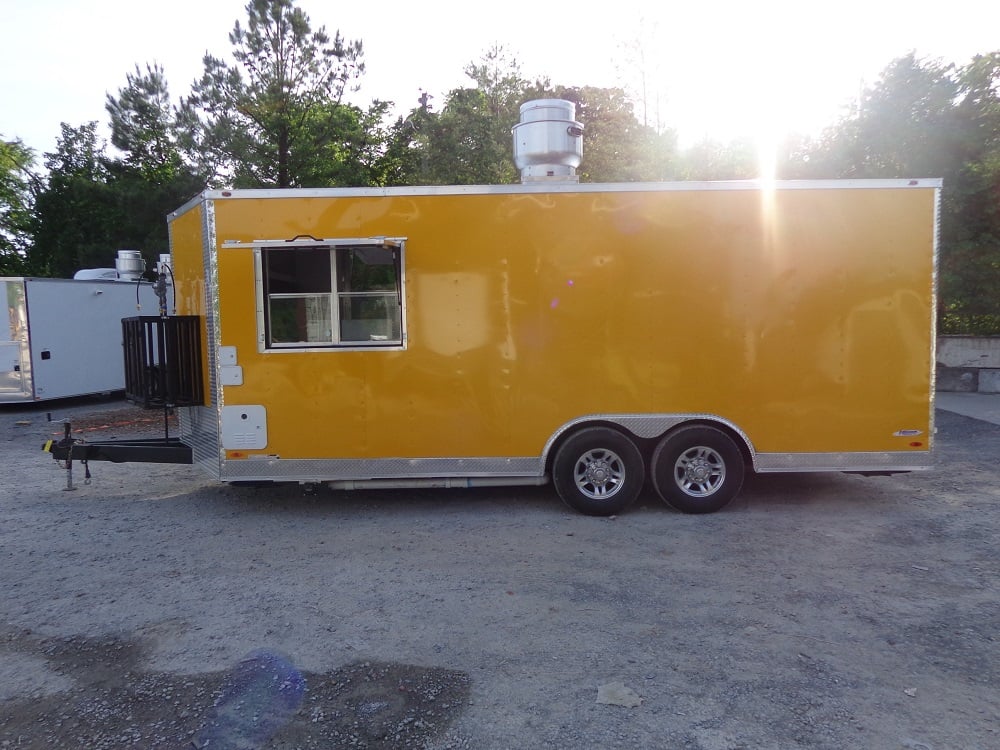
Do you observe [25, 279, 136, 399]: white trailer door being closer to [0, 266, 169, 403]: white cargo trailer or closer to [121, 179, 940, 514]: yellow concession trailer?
[0, 266, 169, 403]: white cargo trailer

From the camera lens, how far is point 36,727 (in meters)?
3.19

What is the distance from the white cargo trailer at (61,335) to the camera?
520 inches

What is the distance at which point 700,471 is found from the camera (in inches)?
249

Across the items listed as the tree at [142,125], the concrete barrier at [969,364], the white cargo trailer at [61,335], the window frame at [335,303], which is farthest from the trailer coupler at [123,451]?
the tree at [142,125]

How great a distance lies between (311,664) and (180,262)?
4844 millimetres

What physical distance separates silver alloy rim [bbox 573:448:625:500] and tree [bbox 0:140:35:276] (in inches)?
1360

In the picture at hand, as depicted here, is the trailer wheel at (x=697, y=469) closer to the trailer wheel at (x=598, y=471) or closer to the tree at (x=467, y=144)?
the trailer wheel at (x=598, y=471)

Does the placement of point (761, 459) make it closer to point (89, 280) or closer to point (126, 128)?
point (89, 280)

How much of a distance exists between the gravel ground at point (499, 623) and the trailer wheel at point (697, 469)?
0.67ft

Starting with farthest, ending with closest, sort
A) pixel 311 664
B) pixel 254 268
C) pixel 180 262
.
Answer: pixel 180 262
pixel 254 268
pixel 311 664

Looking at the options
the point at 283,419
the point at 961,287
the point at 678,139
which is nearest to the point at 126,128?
the point at 678,139

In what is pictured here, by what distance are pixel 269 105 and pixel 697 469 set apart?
18156 millimetres

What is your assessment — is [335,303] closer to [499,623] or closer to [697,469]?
[499,623]

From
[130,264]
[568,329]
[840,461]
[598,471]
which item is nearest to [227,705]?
[598,471]
